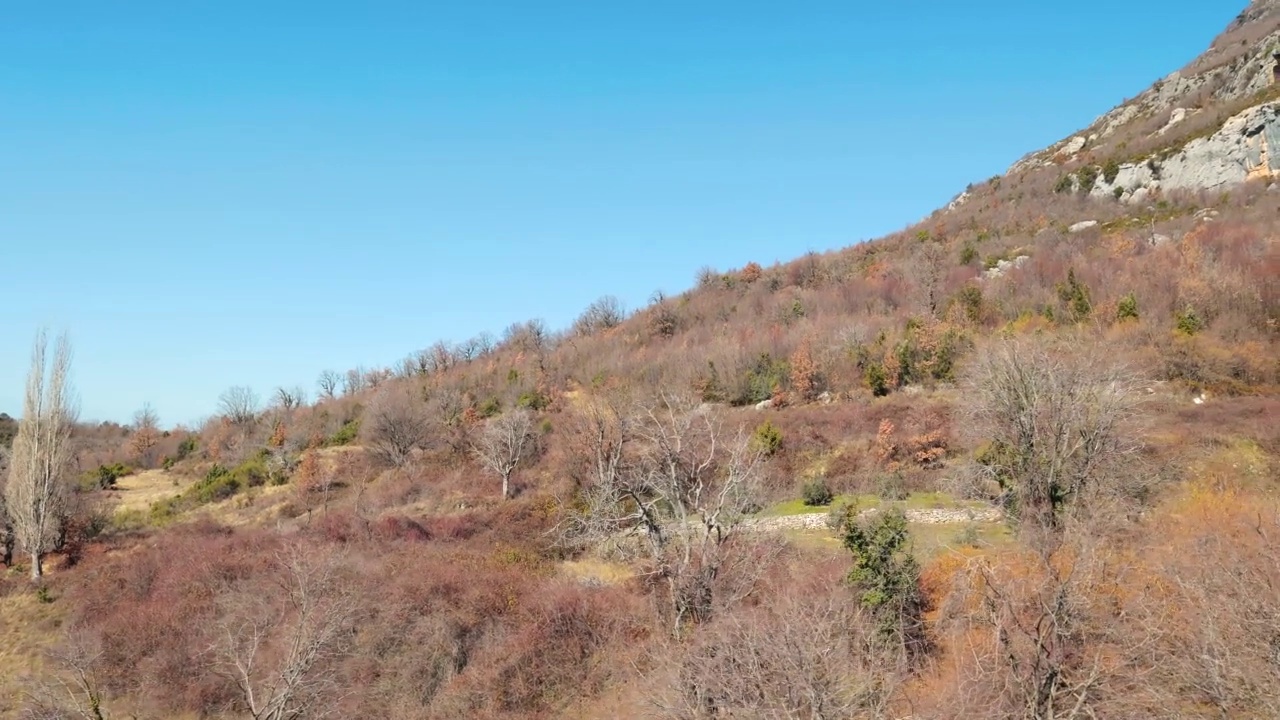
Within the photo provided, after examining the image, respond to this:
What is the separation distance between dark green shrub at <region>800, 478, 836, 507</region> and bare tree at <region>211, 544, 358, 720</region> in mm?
A: 19458

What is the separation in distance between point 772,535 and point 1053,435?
9.66m

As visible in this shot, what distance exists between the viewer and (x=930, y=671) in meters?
15.7

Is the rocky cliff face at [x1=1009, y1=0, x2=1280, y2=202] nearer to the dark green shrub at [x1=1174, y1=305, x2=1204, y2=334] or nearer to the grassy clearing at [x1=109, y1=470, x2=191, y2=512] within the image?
the dark green shrub at [x1=1174, y1=305, x2=1204, y2=334]

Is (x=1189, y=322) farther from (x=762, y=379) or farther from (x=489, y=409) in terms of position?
(x=489, y=409)

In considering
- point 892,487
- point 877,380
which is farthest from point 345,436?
point 892,487

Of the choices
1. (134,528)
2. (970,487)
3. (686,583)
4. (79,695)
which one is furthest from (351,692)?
(134,528)

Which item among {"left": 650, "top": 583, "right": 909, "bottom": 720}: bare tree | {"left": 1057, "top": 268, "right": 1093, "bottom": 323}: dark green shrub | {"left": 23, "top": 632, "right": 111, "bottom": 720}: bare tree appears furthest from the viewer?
{"left": 1057, "top": 268, "right": 1093, "bottom": 323}: dark green shrub

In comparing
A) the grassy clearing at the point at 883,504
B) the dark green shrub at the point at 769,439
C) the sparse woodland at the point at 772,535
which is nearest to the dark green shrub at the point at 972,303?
the sparse woodland at the point at 772,535

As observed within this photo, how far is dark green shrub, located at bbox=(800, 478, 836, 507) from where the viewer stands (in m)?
30.5

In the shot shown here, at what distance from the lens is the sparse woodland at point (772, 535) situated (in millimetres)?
12562

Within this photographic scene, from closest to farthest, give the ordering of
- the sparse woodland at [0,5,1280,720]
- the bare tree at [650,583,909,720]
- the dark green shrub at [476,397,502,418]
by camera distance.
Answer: the bare tree at [650,583,909,720] < the sparse woodland at [0,5,1280,720] < the dark green shrub at [476,397,502,418]

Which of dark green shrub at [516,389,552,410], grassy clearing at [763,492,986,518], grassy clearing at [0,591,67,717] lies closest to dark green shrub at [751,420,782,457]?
grassy clearing at [763,492,986,518]

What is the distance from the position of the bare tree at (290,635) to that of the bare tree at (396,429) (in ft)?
73.3

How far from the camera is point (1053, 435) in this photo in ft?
66.6
